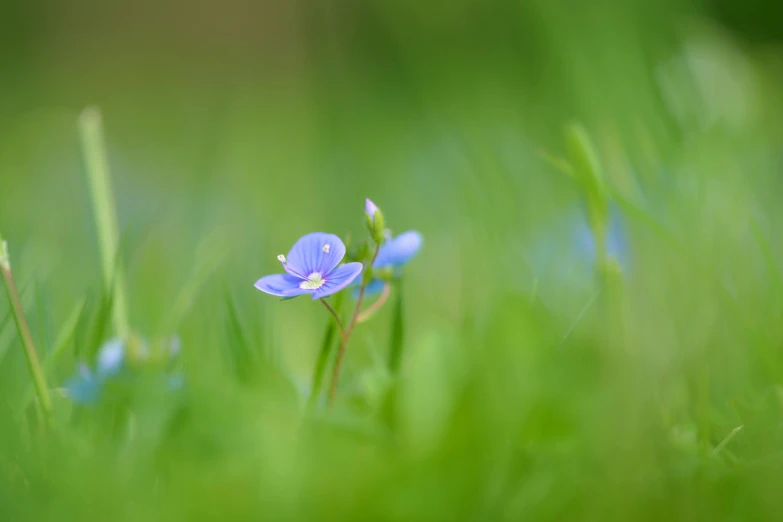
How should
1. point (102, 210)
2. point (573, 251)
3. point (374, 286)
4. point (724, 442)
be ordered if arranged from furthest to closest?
point (573, 251) < point (102, 210) < point (374, 286) < point (724, 442)

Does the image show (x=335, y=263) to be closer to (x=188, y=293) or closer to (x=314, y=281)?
(x=314, y=281)

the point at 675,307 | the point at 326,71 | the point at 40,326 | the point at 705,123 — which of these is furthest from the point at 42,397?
the point at 326,71

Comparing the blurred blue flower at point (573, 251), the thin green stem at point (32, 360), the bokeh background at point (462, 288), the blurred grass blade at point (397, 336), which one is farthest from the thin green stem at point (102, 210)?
the blurred blue flower at point (573, 251)

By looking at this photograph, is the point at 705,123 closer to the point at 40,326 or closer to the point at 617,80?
the point at 617,80

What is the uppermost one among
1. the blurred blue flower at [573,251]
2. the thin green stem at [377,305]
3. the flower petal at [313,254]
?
the flower petal at [313,254]

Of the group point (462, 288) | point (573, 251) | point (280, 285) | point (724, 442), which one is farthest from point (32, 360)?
point (573, 251)

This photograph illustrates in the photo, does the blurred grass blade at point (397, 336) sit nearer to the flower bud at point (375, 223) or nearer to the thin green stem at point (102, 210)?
the flower bud at point (375, 223)

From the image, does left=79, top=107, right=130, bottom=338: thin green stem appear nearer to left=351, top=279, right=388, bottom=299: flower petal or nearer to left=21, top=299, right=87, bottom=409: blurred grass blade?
left=21, top=299, right=87, bottom=409: blurred grass blade
